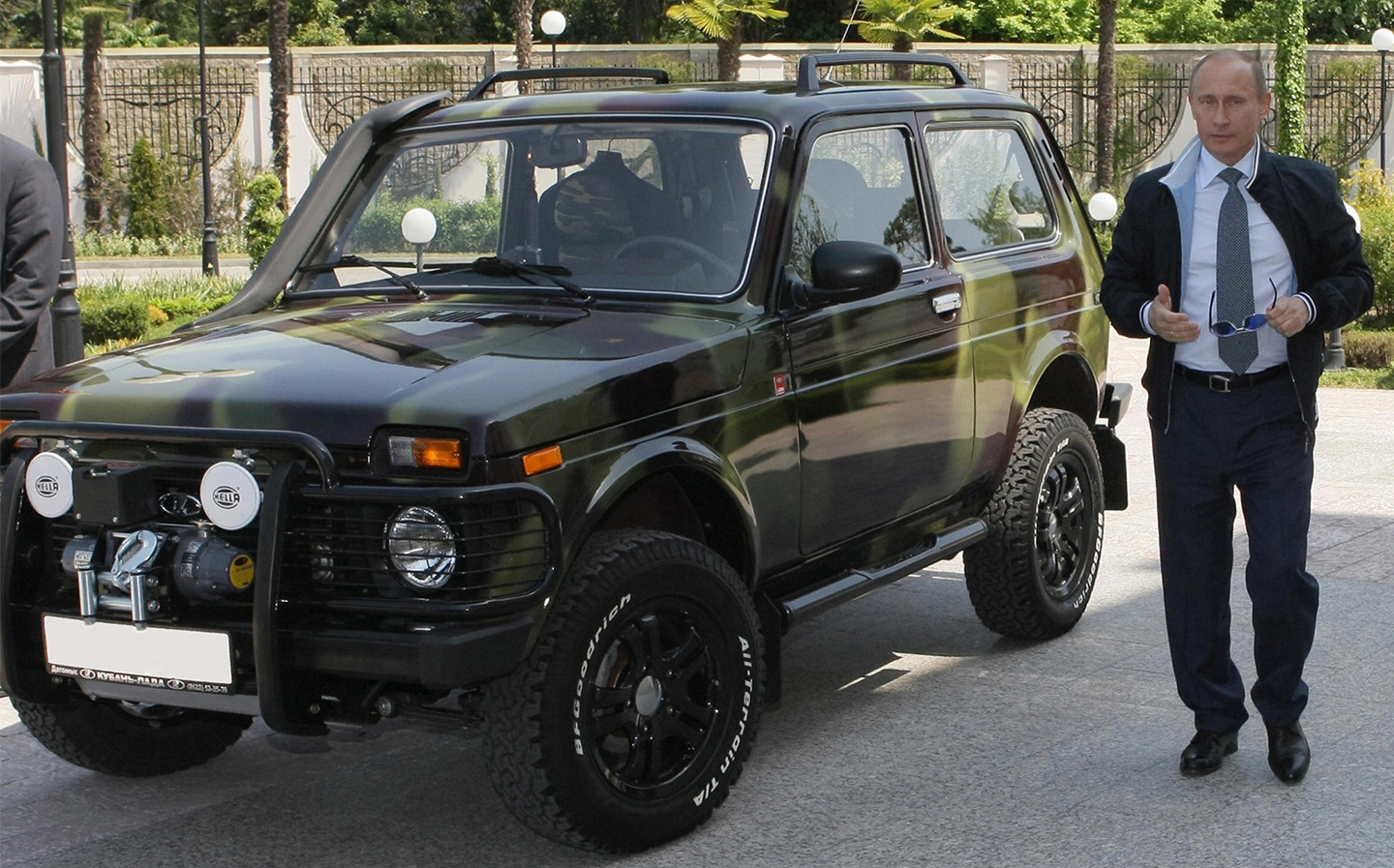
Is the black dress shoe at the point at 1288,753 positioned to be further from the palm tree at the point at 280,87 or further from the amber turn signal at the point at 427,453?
the palm tree at the point at 280,87

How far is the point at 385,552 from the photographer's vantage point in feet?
12.8

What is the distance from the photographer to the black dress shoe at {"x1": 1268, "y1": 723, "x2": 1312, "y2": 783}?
4852 mm

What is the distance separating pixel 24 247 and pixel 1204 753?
453 cm

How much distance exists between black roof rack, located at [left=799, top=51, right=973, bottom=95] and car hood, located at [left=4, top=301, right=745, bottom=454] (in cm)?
117

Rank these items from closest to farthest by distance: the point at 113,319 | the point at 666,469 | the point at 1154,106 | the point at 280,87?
the point at 666,469 → the point at 113,319 → the point at 280,87 → the point at 1154,106

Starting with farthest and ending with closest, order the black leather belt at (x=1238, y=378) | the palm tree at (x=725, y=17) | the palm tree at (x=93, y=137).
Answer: the palm tree at (x=93, y=137) < the palm tree at (x=725, y=17) < the black leather belt at (x=1238, y=378)

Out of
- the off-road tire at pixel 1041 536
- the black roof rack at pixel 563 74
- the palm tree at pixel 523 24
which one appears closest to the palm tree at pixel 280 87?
the palm tree at pixel 523 24

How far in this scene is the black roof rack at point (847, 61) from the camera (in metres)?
5.56

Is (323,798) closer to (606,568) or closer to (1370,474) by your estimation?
(606,568)

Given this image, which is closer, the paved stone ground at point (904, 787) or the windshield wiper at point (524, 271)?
the paved stone ground at point (904, 787)

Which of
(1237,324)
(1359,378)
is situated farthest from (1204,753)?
(1359,378)

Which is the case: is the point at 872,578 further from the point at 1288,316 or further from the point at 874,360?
the point at 1288,316

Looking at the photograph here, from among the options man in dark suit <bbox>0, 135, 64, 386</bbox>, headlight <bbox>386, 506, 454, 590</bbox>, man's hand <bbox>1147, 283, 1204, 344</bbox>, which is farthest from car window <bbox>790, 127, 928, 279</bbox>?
man in dark suit <bbox>0, 135, 64, 386</bbox>

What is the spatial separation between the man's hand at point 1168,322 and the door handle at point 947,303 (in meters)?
1.02
